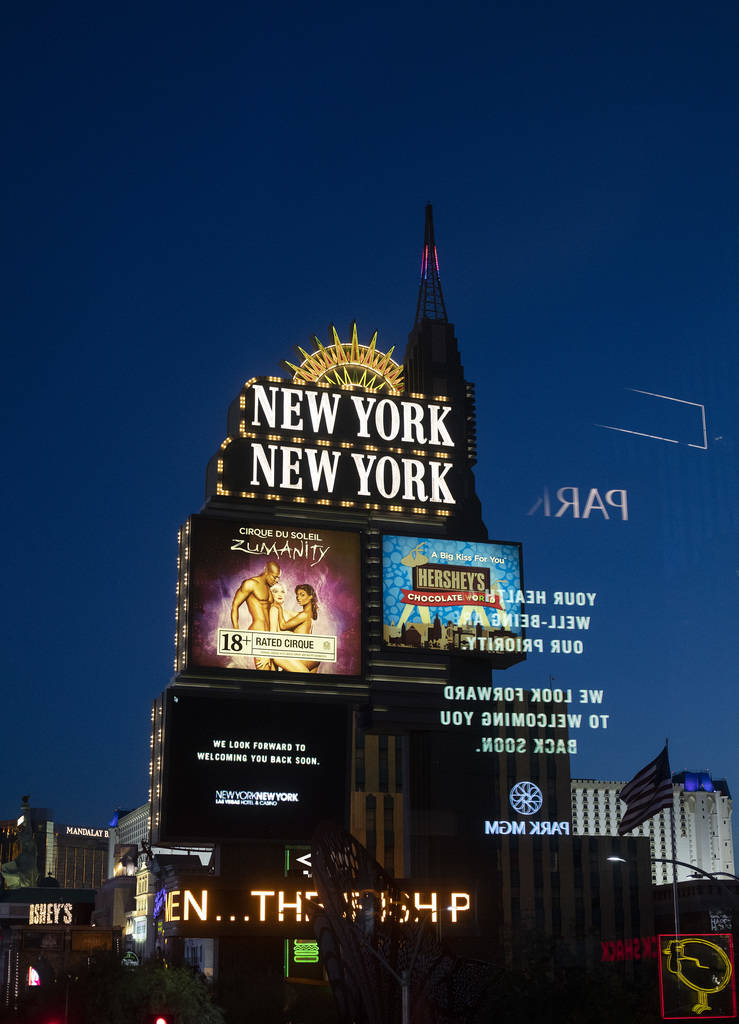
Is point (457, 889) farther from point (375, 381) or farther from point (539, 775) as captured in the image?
point (539, 775)

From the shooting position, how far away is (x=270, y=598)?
68.4 meters

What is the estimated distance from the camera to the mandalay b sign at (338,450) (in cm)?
7169

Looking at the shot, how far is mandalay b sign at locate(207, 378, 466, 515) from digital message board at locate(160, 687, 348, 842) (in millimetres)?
10906

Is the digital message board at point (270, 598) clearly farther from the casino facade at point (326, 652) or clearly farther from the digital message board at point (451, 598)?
the digital message board at point (451, 598)

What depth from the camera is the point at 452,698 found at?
69.9 meters

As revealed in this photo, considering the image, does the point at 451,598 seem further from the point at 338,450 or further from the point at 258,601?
the point at 258,601

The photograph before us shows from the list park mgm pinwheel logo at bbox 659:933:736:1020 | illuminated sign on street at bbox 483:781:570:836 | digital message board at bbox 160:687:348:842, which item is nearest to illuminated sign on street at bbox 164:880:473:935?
digital message board at bbox 160:687:348:842

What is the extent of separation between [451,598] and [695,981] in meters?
32.8

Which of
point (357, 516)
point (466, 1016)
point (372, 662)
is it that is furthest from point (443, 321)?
point (466, 1016)

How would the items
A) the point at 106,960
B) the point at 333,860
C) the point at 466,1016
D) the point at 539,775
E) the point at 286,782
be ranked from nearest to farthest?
the point at 466,1016, the point at 333,860, the point at 106,960, the point at 286,782, the point at 539,775

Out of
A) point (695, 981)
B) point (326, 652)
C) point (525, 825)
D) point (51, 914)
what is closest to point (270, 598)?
point (326, 652)

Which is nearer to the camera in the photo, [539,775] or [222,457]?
[222,457]

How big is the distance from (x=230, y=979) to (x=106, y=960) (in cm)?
1227

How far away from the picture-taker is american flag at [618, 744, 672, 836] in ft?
193
